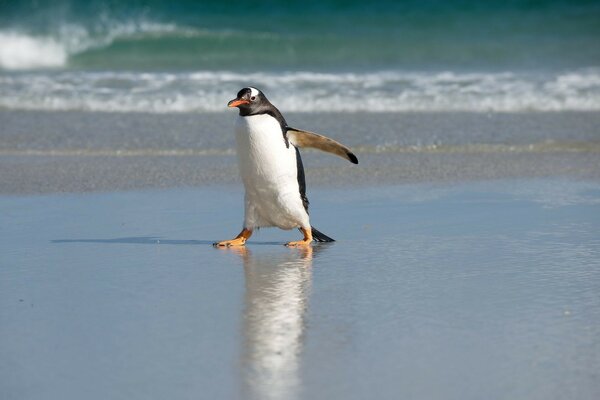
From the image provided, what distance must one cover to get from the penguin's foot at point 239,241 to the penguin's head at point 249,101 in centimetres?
55

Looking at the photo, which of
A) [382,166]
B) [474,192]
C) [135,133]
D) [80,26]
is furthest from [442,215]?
[80,26]

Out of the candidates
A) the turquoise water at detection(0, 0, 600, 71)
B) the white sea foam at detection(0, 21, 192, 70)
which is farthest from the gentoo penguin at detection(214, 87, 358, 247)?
the white sea foam at detection(0, 21, 192, 70)

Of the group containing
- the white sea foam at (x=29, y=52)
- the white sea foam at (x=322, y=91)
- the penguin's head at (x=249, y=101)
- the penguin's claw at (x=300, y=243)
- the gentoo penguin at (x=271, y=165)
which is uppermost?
the white sea foam at (x=29, y=52)

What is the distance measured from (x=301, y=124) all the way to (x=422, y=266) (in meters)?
5.00

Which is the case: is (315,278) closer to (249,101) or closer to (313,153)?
(249,101)

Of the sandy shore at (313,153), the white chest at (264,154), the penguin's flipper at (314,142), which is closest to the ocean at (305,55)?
the sandy shore at (313,153)

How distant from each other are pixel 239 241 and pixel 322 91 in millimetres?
6681

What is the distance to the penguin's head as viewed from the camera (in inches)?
191

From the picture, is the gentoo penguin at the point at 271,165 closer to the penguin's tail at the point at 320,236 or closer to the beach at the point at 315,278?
the penguin's tail at the point at 320,236

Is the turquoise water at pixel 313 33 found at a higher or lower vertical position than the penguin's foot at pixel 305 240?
higher

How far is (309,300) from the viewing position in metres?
4.04

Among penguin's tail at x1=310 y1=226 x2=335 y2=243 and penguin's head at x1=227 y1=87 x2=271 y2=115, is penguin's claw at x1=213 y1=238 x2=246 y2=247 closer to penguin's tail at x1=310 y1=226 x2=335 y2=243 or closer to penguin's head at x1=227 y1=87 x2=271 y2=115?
penguin's tail at x1=310 y1=226 x2=335 y2=243

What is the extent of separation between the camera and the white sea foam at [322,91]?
10594 mm

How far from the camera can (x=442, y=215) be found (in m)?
5.71
